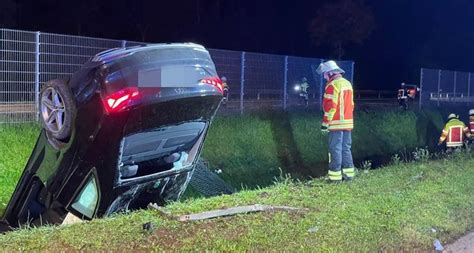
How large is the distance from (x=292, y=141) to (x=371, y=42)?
36.9 m

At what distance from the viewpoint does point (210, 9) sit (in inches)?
1844

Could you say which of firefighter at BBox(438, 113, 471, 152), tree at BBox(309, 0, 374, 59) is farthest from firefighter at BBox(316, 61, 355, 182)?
tree at BBox(309, 0, 374, 59)

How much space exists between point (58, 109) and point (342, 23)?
3511 centimetres

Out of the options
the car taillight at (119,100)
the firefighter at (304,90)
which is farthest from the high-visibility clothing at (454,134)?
the car taillight at (119,100)

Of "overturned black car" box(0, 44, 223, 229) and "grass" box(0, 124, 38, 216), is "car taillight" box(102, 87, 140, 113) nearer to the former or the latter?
"overturned black car" box(0, 44, 223, 229)

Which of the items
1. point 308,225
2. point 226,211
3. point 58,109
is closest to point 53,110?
point 58,109

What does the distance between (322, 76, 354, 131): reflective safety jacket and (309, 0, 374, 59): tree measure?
31.3m

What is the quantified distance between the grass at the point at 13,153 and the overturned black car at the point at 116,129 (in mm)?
2764

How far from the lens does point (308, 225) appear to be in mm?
4945

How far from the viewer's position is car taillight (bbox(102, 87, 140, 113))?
4.04m

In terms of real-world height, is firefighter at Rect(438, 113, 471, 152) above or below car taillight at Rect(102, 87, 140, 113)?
below

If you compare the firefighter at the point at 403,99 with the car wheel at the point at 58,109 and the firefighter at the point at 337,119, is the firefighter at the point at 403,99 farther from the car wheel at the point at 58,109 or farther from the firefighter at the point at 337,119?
the car wheel at the point at 58,109

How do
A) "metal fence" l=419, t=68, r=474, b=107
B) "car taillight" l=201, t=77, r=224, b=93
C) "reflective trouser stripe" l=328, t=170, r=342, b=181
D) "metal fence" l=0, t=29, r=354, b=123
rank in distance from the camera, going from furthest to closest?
"metal fence" l=419, t=68, r=474, b=107 < "metal fence" l=0, t=29, r=354, b=123 < "reflective trouser stripe" l=328, t=170, r=342, b=181 < "car taillight" l=201, t=77, r=224, b=93

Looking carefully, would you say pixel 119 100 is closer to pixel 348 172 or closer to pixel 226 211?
pixel 226 211
